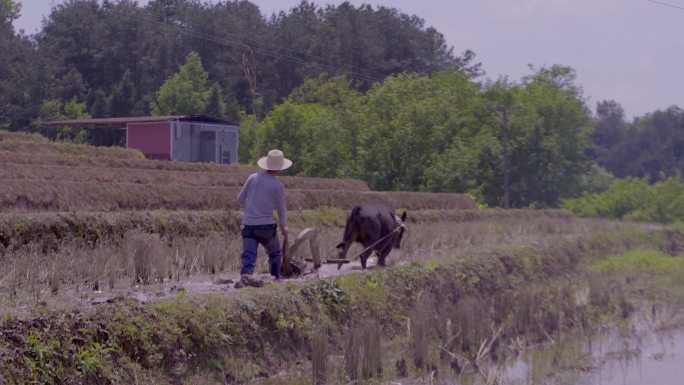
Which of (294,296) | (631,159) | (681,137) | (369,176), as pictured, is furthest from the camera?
(631,159)

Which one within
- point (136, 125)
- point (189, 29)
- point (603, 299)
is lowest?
point (603, 299)

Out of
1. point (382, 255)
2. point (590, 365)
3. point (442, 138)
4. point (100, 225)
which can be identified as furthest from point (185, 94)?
point (590, 365)

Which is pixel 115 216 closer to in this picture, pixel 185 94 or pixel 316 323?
pixel 316 323

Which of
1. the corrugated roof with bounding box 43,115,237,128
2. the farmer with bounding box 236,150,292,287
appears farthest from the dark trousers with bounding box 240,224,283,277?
the corrugated roof with bounding box 43,115,237,128

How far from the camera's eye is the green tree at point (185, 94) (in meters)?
56.4

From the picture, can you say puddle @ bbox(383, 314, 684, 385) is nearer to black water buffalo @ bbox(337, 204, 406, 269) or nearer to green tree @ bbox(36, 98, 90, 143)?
black water buffalo @ bbox(337, 204, 406, 269)

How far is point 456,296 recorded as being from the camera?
51.6 feet

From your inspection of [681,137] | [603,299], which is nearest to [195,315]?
[603,299]

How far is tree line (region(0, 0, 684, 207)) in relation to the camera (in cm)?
4900

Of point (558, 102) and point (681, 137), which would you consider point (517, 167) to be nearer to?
point (558, 102)

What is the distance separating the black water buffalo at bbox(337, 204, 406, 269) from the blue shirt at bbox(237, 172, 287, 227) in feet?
10.2

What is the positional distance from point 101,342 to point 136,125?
3759cm

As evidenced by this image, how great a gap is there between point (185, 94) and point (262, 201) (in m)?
45.7

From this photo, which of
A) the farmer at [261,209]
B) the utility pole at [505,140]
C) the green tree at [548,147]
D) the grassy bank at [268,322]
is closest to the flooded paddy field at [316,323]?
the grassy bank at [268,322]
